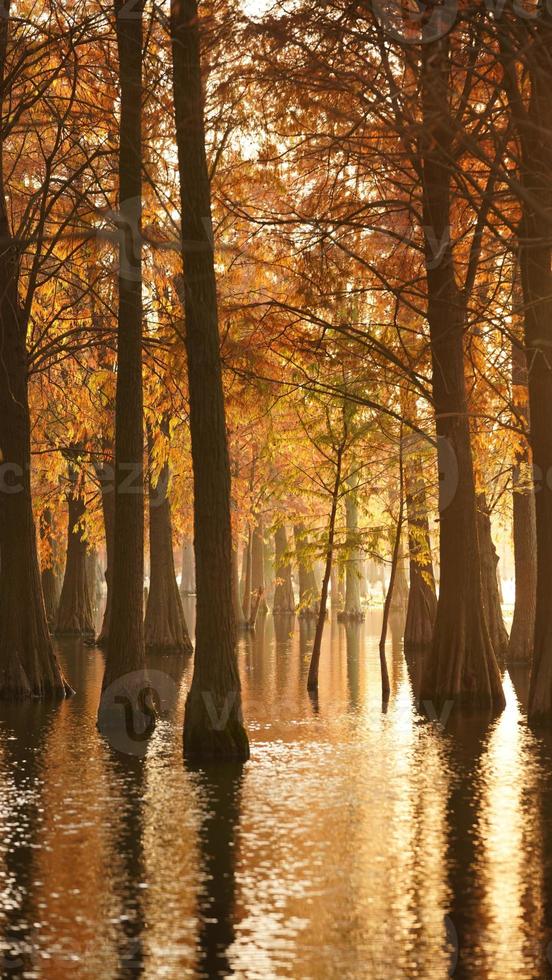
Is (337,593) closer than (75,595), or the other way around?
(75,595)

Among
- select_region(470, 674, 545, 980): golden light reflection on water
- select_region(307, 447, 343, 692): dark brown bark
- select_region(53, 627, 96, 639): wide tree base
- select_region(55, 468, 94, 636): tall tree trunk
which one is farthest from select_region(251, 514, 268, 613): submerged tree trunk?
select_region(470, 674, 545, 980): golden light reflection on water

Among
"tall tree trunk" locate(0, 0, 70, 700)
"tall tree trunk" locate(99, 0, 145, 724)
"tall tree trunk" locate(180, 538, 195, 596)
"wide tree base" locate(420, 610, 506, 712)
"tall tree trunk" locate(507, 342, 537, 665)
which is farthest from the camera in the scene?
"tall tree trunk" locate(180, 538, 195, 596)

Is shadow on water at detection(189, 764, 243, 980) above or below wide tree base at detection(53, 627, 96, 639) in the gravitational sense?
below

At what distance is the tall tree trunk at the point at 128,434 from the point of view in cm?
1766

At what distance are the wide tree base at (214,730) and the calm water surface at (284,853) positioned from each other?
248 mm

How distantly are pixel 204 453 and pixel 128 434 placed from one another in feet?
11.0

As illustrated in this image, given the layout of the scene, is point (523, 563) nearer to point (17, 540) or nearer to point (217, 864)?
point (17, 540)

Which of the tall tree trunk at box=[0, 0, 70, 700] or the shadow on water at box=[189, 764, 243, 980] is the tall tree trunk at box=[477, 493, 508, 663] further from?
the shadow on water at box=[189, 764, 243, 980]

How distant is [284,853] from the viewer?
34.9ft

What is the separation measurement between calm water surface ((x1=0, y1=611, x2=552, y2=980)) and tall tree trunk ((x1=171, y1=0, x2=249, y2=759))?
1.94 feet

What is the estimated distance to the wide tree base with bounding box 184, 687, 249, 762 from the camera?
47.6 feet

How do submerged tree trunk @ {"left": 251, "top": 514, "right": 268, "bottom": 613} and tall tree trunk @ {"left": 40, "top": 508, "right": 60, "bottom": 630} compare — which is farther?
submerged tree trunk @ {"left": 251, "top": 514, "right": 268, "bottom": 613}

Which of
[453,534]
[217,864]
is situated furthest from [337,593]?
[217,864]

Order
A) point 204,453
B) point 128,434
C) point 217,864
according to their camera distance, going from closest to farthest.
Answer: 1. point 217,864
2. point 204,453
3. point 128,434
